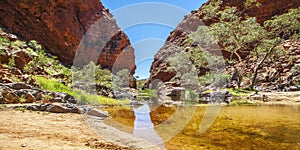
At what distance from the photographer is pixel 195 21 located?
2817 inches

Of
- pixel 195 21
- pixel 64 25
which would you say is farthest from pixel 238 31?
pixel 195 21

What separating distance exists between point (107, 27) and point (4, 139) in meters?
66.6

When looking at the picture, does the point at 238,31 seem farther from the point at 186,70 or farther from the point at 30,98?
the point at 186,70

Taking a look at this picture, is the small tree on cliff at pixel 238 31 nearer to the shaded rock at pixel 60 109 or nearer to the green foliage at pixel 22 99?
the shaded rock at pixel 60 109

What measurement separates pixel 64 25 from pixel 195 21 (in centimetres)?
4177

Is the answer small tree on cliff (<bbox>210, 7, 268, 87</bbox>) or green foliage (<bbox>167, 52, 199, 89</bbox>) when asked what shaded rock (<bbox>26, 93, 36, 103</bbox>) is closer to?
small tree on cliff (<bbox>210, 7, 268, 87</bbox>)

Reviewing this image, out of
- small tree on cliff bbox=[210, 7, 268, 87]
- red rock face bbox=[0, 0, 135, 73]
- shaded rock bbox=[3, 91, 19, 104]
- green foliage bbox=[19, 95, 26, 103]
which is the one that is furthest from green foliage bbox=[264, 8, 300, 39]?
red rock face bbox=[0, 0, 135, 73]

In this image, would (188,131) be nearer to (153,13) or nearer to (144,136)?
(144,136)

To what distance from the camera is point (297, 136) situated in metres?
5.50

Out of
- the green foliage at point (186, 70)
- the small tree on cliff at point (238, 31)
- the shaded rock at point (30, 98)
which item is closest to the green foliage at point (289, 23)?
the small tree on cliff at point (238, 31)

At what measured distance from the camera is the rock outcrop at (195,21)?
5422cm

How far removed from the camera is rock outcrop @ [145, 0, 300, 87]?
54.2 meters

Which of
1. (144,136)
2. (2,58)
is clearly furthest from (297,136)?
(2,58)

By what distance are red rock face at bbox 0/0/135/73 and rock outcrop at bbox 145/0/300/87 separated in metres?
12.1
